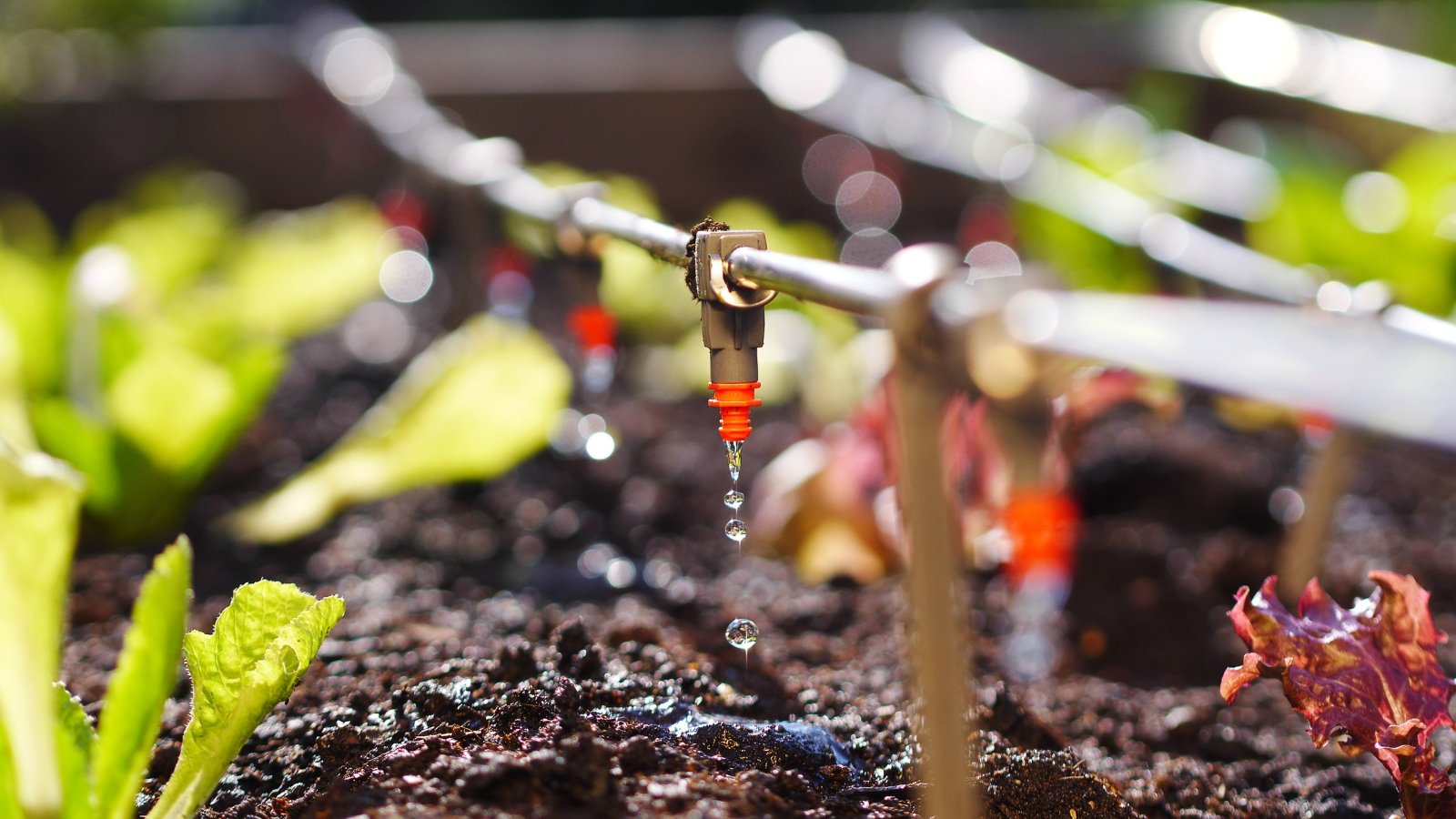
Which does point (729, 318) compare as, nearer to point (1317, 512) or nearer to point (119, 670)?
point (119, 670)

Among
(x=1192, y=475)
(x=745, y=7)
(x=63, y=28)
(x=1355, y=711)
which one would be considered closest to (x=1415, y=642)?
(x=1355, y=711)

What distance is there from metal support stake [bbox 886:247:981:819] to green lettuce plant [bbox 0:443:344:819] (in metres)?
0.32

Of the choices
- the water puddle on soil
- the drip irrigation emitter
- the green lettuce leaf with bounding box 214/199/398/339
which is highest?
the green lettuce leaf with bounding box 214/199/398/339

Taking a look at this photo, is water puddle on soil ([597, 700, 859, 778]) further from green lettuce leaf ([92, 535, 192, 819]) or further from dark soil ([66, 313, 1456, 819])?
green lettuce leaf ([92, 535, 192, 819])

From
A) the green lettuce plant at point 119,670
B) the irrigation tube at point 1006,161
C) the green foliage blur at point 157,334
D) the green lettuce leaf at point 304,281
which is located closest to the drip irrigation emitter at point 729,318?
the green lettuce plant at point 119,670

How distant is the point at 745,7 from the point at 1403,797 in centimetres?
568

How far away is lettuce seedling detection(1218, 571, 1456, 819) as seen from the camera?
0.64m

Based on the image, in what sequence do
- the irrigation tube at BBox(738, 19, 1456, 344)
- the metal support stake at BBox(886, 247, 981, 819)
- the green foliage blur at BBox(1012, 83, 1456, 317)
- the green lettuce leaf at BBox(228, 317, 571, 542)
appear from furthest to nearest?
the green foliage blur at BBox(1012, 83, 1456, 317) → the irrigation tube at BBox(738, 19, 1456, 344) → the green lettuce leaf at BBox(228, 317, 571, 542) → the metal support stake at BBox(886, 247, 981, 819)

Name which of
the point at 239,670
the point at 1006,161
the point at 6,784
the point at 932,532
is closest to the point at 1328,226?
the point at 1006,161

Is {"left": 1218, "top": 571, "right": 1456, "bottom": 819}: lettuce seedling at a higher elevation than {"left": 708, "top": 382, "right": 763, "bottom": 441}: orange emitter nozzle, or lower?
lower

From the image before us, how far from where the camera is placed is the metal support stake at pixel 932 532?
474mm

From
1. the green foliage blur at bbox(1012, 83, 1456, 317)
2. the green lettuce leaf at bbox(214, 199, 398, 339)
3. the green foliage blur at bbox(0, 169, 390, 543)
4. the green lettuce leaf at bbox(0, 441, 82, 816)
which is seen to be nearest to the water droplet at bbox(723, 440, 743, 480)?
the green lettuce leaf at bbox(0, 441, 82, 816)

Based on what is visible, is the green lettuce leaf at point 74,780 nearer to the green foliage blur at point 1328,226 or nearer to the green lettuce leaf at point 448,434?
the green lettuce leaf at point 448,434

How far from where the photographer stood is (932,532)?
0.50 meters
